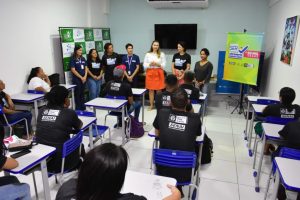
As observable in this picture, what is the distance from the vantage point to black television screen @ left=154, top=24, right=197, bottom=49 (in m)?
7.12

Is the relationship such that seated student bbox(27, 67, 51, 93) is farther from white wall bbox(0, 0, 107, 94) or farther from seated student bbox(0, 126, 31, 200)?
seated student bbox(0, 126, 31, 200)

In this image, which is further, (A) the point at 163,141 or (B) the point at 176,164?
(A) the point at 163,141

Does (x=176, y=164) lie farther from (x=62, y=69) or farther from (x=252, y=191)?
(x=62, y=69)

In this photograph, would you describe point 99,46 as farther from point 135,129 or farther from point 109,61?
point 135,129

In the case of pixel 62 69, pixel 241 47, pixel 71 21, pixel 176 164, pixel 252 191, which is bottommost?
pixel 252 191

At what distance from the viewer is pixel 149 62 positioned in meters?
5.91

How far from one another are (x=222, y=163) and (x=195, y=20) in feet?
15.7

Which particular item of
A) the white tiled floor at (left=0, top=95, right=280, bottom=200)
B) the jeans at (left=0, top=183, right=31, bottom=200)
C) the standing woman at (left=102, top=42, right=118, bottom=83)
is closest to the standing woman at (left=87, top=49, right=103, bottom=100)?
the standing woman at (left=102, top=42, right=118, bottom=83)

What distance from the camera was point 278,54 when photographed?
5160 mm

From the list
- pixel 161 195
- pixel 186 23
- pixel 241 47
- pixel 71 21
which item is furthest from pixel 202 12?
pixel 161 195

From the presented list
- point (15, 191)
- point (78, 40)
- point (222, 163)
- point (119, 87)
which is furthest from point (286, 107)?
point (78, 40)

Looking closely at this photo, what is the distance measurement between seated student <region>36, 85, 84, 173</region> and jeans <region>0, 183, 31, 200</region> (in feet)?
2.56

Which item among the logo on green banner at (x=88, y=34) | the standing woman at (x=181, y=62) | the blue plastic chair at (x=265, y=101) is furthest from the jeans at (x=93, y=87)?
the blue plastic chair at (x=265, y=101)

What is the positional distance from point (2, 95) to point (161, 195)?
139 inches
